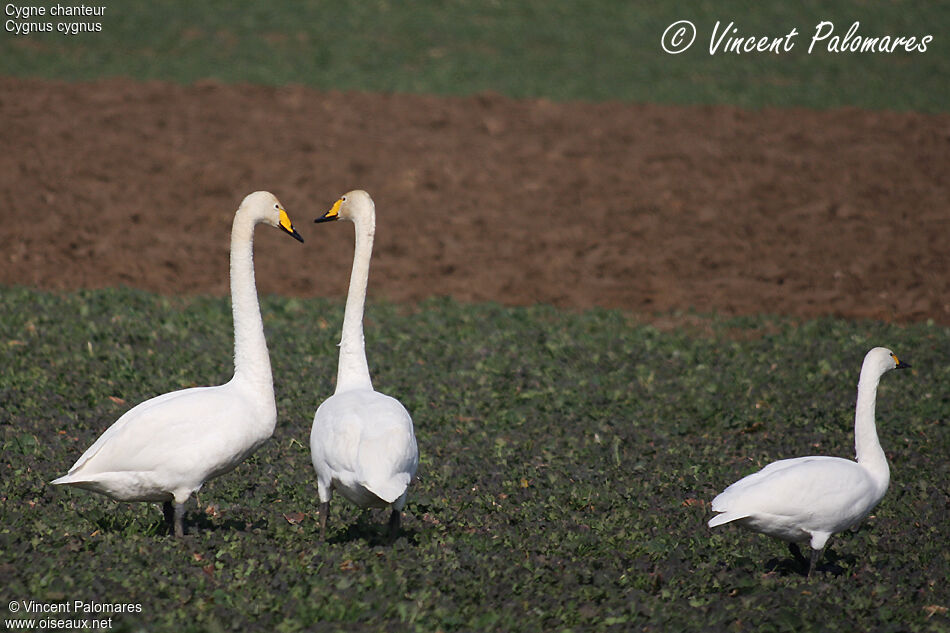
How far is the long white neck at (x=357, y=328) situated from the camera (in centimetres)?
765

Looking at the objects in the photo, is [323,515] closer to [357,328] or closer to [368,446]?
[368,446]

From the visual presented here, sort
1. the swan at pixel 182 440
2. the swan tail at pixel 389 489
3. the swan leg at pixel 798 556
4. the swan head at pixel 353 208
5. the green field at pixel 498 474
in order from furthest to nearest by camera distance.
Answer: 1. the swan head at pixel 353 208
2. the swan leg at pixel 798 556
3. the swan at pixel 182 440
4. the swan tail at pixel 389 489
5. the green field at pixel 498 474

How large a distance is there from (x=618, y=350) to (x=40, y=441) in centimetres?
629

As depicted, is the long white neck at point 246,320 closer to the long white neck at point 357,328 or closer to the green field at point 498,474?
the long white neck at point 357,328

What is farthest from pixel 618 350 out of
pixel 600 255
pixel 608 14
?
pixel 608 14

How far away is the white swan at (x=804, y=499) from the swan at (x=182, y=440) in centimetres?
291

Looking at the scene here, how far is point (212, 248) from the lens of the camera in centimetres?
1549

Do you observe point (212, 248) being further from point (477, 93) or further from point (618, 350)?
point (477, 93)

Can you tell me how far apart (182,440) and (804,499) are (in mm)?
3780

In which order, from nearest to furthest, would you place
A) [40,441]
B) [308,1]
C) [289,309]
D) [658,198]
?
[40,441]
[289,309]
[658,198]
[308,1]

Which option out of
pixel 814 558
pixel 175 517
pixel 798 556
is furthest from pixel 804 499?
pixel 175 517

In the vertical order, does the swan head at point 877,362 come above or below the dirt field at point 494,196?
below

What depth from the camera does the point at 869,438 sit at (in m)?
7.42

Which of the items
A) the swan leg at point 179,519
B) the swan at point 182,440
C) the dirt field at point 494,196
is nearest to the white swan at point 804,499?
the swan at point 182,440
